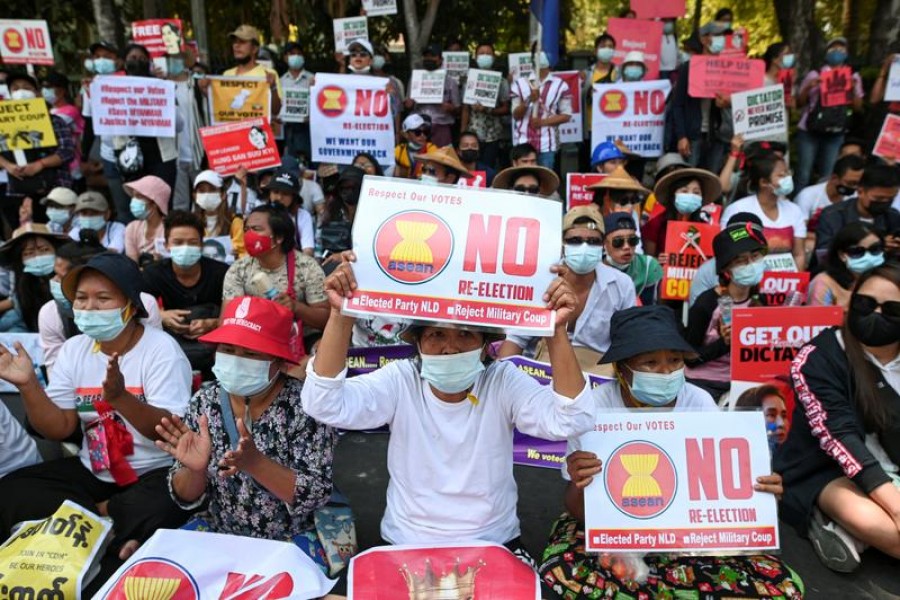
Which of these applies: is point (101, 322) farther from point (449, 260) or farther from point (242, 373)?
point (449, 260)

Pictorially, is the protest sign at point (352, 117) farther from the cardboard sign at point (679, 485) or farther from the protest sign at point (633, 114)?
the cardboard sign at point (679, 485)

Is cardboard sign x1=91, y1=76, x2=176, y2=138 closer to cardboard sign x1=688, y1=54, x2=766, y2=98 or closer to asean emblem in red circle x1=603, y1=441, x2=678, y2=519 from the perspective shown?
cardboard sign x1=688, y1=54, x2=766, y2=98

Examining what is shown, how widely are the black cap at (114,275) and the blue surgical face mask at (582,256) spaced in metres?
2.60

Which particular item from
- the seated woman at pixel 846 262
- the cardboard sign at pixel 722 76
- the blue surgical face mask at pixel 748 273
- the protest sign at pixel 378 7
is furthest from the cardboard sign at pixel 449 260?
the protest sign at pixel 378 7

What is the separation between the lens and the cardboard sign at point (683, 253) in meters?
5.92

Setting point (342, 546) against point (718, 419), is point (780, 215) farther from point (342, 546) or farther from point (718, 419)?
point (342, 546)

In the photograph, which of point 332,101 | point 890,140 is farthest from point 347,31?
point 890,140

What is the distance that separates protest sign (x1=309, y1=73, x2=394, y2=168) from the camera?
818 centimetres

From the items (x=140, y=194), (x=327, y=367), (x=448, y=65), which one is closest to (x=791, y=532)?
(x=327, y=367)

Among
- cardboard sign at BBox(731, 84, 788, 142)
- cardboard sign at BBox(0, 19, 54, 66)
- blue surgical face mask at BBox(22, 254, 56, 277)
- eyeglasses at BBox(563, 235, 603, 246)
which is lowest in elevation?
blue surgical face mask at BBox(22, 254, 56, 277)

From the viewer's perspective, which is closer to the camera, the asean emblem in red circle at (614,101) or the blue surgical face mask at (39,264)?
the blue surgical face mask at (39,264)

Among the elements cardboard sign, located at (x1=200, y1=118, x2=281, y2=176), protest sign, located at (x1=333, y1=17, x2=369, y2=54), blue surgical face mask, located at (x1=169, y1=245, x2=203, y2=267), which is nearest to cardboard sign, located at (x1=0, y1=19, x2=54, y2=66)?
protest sign, located at (x1=333, y1=17, x2=369, y2=54)

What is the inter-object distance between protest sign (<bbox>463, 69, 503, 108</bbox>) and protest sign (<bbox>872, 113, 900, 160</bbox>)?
14.8ft

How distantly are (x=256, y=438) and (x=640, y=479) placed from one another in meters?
1.67
